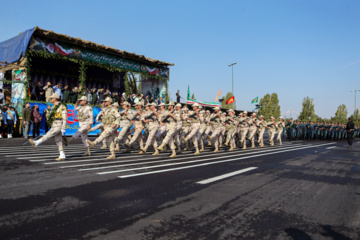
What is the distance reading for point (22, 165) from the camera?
25.4 ft

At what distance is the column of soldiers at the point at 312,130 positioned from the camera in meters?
29.0

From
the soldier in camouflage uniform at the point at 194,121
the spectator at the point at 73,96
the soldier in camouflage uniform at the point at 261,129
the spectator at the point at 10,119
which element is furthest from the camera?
the spectator at the point at 73,96

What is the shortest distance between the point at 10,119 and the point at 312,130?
2851 cm

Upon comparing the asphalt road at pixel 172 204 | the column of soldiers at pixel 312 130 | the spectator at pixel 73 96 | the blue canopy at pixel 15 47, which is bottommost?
the asphalt road at pixel 172 204

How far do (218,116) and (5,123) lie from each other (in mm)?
12927

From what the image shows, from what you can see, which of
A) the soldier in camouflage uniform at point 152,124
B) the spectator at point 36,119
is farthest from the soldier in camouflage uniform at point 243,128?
the spectator at point 36,119

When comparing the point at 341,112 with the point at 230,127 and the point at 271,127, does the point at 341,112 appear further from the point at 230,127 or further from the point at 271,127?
the point at 230,127

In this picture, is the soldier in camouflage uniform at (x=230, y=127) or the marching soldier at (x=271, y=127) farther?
the marching soldier at (x=271, y=127)

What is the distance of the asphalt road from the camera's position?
334 cm

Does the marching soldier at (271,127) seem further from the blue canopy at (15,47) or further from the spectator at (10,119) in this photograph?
the blue canopy at (15,47)

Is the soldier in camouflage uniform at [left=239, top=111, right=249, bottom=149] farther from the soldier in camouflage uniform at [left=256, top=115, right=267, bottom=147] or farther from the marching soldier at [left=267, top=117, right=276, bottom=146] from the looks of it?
the marching soldier at [left=267, top=117, right=276, bottom=146]

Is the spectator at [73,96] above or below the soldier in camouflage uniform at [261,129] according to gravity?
above

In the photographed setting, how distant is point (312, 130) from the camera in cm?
3092

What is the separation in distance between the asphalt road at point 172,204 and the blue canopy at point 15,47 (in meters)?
14.4
